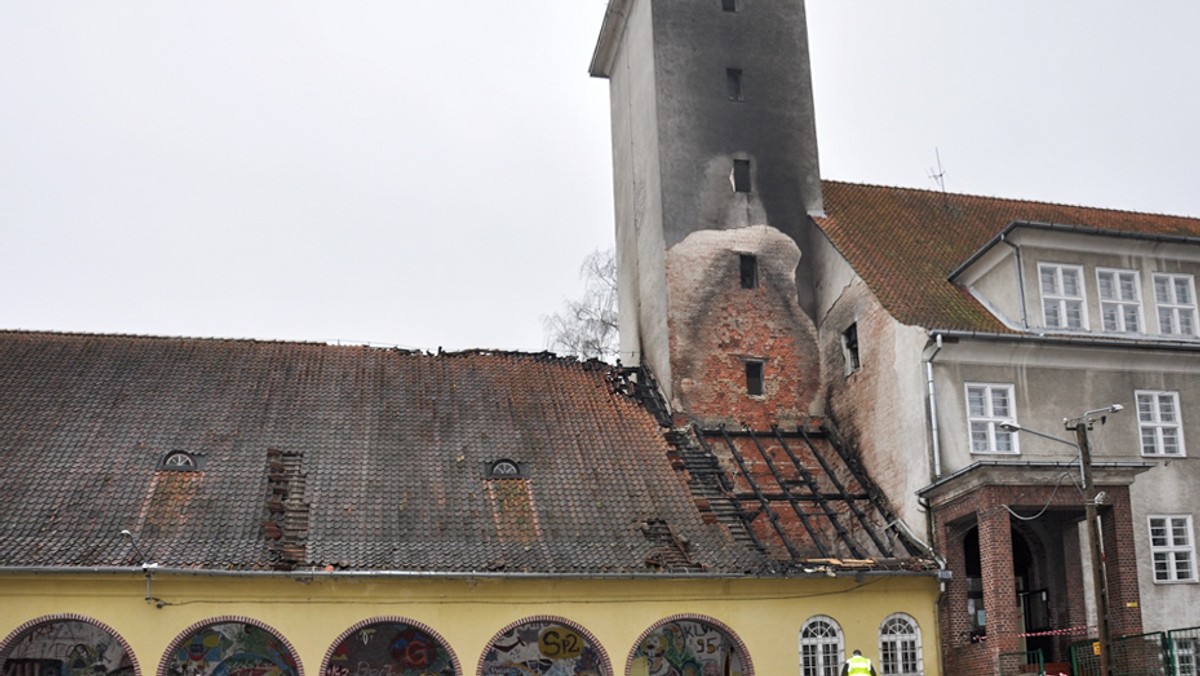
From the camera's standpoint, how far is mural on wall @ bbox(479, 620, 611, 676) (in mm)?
25375

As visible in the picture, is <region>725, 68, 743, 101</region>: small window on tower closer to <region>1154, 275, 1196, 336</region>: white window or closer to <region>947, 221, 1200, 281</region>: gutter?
<region>947, 221, 1200, 281</region>: gutter

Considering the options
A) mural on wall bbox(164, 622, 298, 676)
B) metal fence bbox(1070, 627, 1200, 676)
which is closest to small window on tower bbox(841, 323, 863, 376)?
metal fence bbox(1070, 627, 1200, 676)

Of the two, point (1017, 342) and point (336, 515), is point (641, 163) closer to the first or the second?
point (1017, 342)

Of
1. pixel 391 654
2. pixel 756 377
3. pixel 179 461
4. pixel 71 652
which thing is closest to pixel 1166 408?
pixel 756 377

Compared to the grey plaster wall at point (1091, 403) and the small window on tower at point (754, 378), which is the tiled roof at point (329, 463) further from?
the grey plaster wall at point (1091, 403)

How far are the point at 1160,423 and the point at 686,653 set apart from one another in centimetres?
1144

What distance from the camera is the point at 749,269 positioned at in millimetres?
32781

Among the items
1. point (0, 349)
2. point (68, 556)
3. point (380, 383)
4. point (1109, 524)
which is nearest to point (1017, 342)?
point (1109, 524)

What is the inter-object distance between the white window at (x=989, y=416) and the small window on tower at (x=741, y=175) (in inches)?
339

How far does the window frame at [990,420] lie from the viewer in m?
27.1

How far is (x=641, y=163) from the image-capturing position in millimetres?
34906

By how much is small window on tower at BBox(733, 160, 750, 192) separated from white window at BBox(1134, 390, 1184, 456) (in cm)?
1063

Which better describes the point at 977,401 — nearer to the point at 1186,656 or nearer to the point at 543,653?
the point at 1186,656

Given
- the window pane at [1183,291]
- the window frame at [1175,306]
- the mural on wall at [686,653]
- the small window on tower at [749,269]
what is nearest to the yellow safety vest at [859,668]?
the mural on wall at [686,653]
